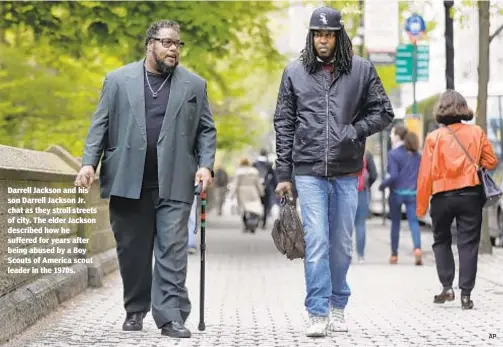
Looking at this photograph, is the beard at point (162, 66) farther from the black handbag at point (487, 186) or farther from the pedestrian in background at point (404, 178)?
the pedestrian in background at point (404, 178)

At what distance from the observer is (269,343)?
784 centimetres

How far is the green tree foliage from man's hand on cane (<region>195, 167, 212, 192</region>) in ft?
31.1

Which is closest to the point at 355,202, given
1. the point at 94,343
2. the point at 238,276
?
the point at 94,343

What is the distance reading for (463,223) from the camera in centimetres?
1034

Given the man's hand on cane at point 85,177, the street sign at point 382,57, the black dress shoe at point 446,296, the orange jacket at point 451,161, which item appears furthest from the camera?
the street sign at point 382,57

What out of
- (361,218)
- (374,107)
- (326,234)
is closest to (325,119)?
(374,107)

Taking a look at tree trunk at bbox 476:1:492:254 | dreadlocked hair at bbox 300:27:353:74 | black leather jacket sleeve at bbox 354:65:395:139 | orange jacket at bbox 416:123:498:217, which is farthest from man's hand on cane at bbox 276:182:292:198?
tree trunk at bbox 476:1:492:254

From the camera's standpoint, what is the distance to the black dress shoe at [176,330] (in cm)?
799

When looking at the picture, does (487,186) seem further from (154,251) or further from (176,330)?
(176,330)

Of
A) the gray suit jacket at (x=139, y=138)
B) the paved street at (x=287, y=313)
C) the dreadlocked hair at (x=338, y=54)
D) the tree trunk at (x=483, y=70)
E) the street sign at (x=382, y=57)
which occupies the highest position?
the street sign at (x=382, y=57)

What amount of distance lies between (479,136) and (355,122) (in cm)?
231

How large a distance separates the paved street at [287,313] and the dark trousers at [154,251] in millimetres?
202

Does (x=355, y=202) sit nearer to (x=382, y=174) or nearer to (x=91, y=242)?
(x=91, y=242)

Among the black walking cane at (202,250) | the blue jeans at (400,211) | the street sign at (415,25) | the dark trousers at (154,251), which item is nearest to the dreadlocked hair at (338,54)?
the black walking cane at (202,250)
